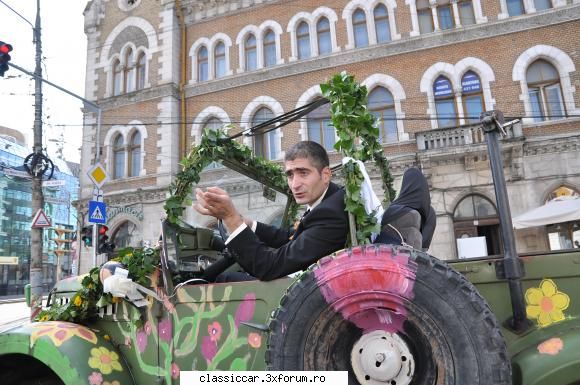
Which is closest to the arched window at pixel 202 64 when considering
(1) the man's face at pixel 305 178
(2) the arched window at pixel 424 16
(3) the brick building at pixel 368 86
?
(3) the brick building at pixel 368 86

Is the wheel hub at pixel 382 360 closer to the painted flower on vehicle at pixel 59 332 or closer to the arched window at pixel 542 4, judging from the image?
the painted flower on vehicle at pixel 59 332

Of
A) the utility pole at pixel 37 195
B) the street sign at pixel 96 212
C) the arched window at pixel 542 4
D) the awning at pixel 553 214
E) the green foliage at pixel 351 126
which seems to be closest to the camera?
the green foliage at pixel 351 126

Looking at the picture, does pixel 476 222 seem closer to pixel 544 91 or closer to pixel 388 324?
pixel 544 91

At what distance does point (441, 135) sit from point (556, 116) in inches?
149

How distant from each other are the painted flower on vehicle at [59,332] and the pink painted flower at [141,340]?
0.86 feet

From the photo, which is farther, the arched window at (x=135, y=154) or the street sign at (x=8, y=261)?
the street sign at (x=8, y=261)

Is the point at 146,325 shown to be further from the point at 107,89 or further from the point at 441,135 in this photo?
the point at 107,89

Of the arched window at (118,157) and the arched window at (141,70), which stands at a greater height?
the arched window at (141,70)

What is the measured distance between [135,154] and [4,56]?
31.0 ft

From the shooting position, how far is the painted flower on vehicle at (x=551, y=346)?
5.52ft

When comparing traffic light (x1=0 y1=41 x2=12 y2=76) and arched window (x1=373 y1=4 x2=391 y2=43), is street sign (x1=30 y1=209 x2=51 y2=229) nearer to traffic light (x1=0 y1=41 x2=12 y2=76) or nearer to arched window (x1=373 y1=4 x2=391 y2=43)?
traffic light (x1=0 y1=41 x2=12 y2=76)

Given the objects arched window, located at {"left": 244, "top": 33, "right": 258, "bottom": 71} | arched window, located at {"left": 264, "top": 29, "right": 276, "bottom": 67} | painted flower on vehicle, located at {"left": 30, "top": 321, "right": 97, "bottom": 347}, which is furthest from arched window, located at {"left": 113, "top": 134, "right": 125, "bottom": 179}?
painted flower on vehicle, located at {"left": 30, "top": 321, "right": 97, "bottom": 347}

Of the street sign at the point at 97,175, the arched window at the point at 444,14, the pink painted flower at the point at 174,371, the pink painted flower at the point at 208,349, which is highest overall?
the arched window at the point at 444,14

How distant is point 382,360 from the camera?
70.1 inches
